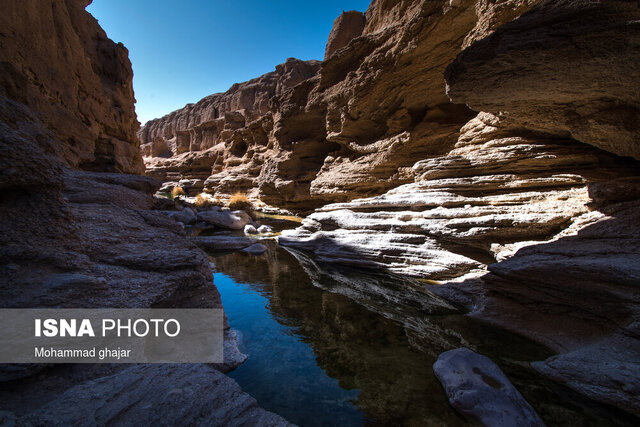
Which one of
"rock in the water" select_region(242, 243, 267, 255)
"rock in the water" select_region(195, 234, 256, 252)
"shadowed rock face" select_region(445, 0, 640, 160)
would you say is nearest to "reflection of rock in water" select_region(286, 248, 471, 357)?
"rock in the water" select_region(242, 243, 267, 255)

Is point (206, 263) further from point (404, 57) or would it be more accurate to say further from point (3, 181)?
point (404, 57)

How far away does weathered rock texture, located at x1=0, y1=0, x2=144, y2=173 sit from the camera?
676 centimetres

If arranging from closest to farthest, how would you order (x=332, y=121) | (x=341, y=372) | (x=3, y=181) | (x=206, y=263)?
(x=3, y=181)
(x=341, y=372)
(x=206, y=263)
(x=332, y=121)

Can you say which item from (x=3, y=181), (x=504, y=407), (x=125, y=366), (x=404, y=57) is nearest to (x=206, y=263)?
(x=125, y=366)

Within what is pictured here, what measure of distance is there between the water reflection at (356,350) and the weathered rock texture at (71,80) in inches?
163

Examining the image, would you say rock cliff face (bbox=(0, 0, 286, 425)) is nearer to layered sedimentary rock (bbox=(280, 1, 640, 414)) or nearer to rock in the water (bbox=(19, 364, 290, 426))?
rock in the water (bbox=(19, 364, 290, 426))

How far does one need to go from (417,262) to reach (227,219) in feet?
37.5

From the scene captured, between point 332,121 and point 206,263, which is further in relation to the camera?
point 332,121

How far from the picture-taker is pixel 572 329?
3.43 metres

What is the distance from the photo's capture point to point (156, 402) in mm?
1726

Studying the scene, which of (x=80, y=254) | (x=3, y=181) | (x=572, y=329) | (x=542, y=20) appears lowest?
(x=572, y=329)

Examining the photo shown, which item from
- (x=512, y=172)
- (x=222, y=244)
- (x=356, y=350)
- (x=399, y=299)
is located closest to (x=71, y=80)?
(x=222, y=244)

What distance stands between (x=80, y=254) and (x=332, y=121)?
14.4 meters

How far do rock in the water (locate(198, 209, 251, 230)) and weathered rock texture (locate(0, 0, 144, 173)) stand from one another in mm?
4729
